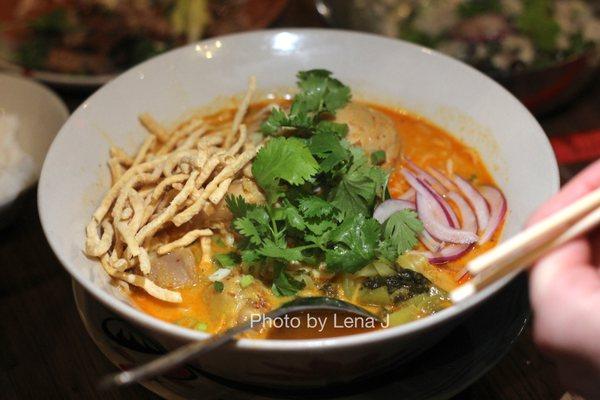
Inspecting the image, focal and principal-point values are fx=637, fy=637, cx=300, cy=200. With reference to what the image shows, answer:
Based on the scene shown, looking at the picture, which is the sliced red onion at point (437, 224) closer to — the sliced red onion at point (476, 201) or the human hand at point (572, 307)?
the sliced red onion at point (476, 201)

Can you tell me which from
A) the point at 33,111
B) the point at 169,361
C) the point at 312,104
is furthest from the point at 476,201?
the point at 33,111

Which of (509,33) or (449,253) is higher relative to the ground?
(509,33)

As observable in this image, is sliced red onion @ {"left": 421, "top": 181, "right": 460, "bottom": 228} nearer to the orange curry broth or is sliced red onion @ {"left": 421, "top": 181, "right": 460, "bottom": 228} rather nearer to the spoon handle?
the orange curry broth

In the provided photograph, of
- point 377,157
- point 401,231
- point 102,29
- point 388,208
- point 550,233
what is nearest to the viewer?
point 550,233

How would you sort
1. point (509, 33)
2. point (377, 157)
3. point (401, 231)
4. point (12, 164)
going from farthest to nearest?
point (509, 33) < point (12, 164) < point (377, 157) < point (401, 231)

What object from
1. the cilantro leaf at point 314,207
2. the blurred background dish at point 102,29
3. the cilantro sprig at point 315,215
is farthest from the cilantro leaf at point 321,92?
the blurred background dish at point 102,29

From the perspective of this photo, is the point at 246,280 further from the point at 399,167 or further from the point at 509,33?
the point at 509,33
